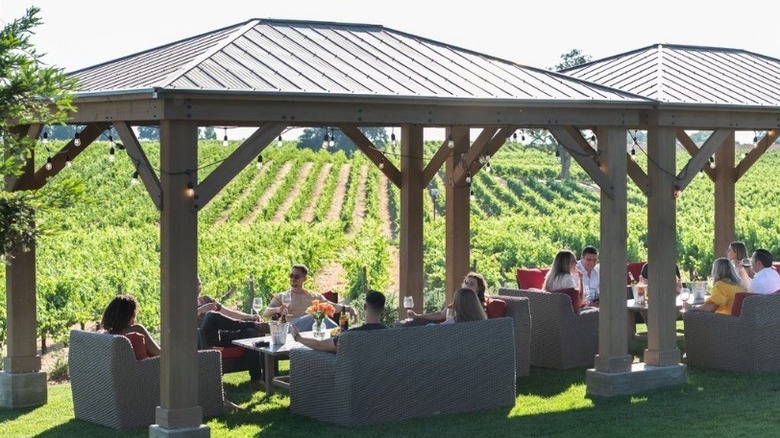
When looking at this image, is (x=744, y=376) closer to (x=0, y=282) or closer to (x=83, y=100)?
(x=83, y=100)

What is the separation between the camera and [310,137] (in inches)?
3629

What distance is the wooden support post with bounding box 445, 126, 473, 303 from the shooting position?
13.3 meters

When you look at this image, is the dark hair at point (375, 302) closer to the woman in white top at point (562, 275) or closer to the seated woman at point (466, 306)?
the seated woman at point (466, 306)

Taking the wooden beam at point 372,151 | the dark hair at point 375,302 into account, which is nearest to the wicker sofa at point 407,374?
the dark hair at point 375,302

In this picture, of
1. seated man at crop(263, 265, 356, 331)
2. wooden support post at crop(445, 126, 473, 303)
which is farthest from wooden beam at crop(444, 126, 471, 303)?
seated man at crop(263, 265, 356, 331)

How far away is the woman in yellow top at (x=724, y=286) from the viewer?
11.7 m

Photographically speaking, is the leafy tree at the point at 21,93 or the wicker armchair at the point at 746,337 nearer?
the leafy tree at the point at 21,93

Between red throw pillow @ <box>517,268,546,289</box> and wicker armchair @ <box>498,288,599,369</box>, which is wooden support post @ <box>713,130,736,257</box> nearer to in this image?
red throw pillow @ <box>517,268,546,289</box>

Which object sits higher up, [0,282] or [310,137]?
[310,137]

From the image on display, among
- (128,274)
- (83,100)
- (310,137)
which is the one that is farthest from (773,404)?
(310,137)

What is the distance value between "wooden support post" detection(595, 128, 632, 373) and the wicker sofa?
1089 mm

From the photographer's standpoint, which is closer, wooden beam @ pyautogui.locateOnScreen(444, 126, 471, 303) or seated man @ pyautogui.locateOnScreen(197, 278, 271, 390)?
seated man @ pyautogui.locateOnScreen(197, 278, 271, 390)

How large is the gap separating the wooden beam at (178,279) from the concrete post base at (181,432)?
0.04 m

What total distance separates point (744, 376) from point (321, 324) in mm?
3950
